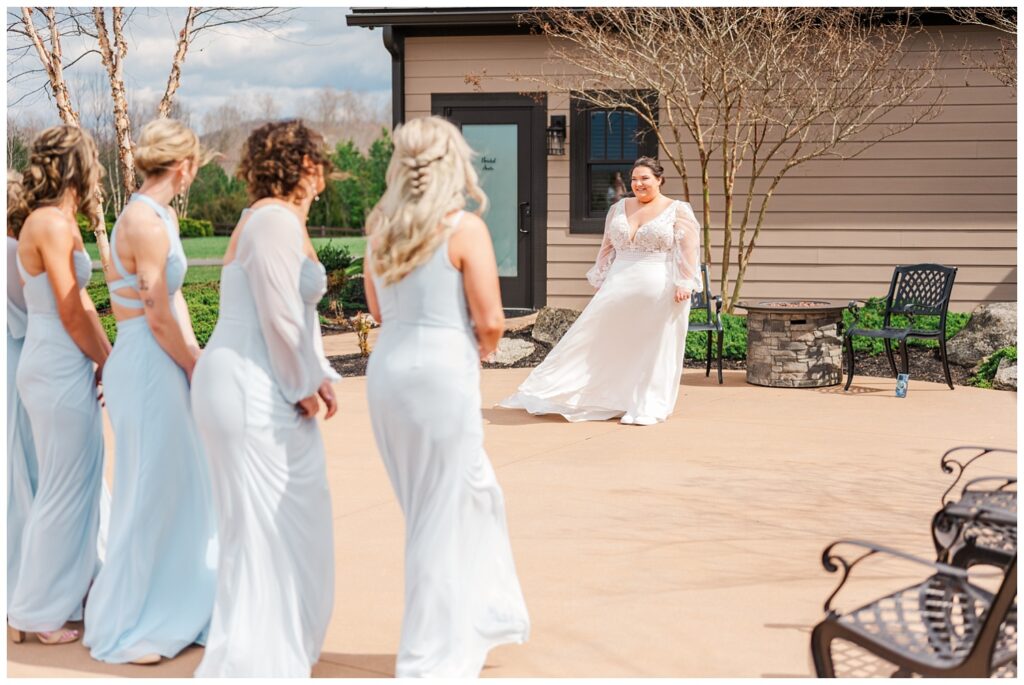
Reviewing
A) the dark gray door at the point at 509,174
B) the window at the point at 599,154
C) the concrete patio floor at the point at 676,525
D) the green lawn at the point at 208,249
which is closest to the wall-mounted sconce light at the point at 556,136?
the window at the point at 599,154

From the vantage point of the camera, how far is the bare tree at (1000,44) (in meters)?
13.1

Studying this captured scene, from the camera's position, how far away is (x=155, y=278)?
4.25 metres

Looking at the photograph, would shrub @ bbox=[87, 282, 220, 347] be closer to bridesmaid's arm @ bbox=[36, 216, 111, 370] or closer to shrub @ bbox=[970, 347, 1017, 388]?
shrub @ bbox=[970, 347, 1017, 388]

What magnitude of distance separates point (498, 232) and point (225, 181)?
5.87 metres

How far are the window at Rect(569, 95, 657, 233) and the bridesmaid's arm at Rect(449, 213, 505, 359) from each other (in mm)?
11055

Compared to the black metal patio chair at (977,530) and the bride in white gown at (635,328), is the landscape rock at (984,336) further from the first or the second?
the black metal patio chair at (977,530)

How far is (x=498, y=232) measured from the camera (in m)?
15.5

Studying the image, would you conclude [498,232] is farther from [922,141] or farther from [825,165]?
[922,141]

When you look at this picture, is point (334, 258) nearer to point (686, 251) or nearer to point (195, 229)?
point (195, 229)

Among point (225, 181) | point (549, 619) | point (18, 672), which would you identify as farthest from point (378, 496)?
point (225, 181)

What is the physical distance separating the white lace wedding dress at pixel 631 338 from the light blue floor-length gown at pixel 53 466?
5.05 metres

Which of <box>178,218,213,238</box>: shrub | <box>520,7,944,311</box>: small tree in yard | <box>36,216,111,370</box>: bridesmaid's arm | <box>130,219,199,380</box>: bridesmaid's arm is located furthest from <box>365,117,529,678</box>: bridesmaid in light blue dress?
<box>178,218,213,238</box>: shrub

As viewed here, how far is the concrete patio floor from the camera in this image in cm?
439

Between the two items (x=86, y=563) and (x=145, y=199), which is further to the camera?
(x=86, y=563)
